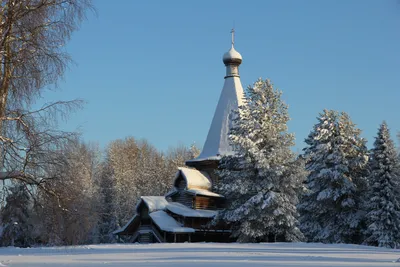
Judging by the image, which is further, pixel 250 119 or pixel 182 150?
pixel 182 150

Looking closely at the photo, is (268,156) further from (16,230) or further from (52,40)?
(16,230)

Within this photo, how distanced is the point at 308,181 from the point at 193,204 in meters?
8.71

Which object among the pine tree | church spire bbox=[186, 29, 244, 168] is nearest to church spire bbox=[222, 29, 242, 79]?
church spire bbox=[186, 29, 244, 168]

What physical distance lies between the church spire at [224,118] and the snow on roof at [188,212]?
418 centimetres

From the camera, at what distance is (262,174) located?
31.0 meters

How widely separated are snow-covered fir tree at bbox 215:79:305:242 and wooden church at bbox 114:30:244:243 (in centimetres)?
393

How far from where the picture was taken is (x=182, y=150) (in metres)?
69.5

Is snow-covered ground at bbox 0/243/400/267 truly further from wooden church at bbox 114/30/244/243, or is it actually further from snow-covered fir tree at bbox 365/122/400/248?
wooden church at bbox 114/30/244/243

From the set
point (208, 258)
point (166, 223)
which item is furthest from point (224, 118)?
point (208, 258)

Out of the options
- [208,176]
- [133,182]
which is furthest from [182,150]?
[208,176]

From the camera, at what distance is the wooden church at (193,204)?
36625mm

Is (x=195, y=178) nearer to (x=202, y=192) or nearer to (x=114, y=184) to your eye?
(x=202, y=192)

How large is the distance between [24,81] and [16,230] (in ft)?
110

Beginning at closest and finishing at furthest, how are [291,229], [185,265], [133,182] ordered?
1. [185,265]
2. [291,229]
3. [133,182]
